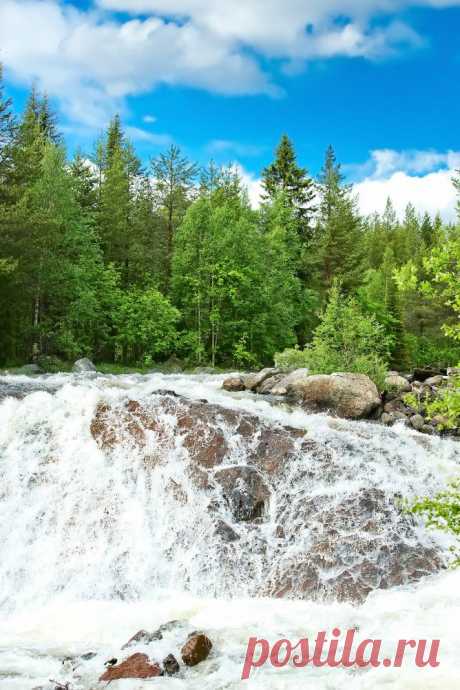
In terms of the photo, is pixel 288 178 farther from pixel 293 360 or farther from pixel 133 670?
pixel 133 670

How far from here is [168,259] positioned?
3684 centimetres

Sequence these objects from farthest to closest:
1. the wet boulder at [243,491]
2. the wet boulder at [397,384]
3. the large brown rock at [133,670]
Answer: the wet boulder at [397,384]
the wet boulder at [243,491]
the large brown rock at [133,670]

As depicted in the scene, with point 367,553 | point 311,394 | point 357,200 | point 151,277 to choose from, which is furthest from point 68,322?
point 357,200

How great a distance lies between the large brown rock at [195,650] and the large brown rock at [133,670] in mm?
327

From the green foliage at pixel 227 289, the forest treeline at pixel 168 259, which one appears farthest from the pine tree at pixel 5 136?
the green foliage at pixel 227 289

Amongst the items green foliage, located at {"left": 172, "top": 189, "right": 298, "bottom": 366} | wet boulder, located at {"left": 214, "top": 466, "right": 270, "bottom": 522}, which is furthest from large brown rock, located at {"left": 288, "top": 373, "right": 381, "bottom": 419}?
green foliage, located at {"left": 172, "top": 189, "right": 298, "bottom": 366}

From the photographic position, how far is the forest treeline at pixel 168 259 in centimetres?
2627

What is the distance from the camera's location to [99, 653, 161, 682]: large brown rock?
5438mm

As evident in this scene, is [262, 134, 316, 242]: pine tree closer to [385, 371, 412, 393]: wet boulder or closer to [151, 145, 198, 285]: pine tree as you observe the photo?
[151, 145, 198, 285]: pine tree

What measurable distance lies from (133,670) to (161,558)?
10.1 ft

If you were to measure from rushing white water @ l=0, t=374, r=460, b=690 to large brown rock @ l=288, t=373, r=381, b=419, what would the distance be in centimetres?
400

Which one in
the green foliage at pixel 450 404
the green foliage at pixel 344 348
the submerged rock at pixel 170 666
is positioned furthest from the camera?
the green foliage at pixel 344 348

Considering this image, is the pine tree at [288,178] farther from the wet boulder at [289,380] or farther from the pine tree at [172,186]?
the wet boulder at [289,380]

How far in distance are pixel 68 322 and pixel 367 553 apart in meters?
22.9
